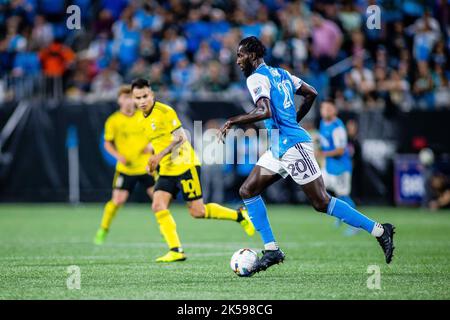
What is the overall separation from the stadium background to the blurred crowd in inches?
1.3

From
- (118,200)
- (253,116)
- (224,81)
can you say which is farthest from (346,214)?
(224,81)

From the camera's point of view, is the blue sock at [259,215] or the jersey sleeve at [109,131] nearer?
the blue sock at [259,215]

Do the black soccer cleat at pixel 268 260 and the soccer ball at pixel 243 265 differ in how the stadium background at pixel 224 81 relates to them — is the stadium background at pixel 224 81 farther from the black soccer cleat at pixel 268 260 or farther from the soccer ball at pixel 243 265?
the soccer ball at pixel 243 265

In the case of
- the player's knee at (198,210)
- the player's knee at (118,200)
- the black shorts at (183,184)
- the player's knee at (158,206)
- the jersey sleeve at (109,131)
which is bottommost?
the player's knee at (118,200)

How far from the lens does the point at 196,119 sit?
799 inches

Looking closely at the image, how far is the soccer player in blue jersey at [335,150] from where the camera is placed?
14.9 meters

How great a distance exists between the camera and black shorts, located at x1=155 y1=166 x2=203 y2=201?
10.5 metres

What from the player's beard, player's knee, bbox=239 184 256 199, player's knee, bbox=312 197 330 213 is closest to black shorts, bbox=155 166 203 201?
player's knee, bbox=239 184 256 199

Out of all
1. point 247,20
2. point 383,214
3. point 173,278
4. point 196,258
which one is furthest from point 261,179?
point 247,20

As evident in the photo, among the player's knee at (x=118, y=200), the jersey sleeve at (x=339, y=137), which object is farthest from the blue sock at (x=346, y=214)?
the jersey sleeve at (x=339, y=137)

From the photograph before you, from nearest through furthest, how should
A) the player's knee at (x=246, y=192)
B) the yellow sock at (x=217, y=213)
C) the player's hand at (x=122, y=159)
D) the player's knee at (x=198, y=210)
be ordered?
1. the player's knee at (x=246, y=192)
2. the player's knee at (x=198, y=210)
3. the yellow sock at (x=217, y=213)
4. the player's hand at (x=122, y=159)

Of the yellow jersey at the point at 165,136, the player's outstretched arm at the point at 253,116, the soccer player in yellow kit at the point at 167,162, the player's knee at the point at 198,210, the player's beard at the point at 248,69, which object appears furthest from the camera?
the player's knee at the point at 198,210

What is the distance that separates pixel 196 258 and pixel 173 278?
2116mm

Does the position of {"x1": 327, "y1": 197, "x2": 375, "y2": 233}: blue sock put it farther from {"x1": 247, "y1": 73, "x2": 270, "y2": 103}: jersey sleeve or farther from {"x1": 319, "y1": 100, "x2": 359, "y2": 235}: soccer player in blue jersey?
{"x1": 319, "y1": 100, "x2": 359, "y2": 235}: soccer player in blue jersey
